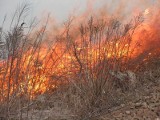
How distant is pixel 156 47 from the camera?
12266 millimetres

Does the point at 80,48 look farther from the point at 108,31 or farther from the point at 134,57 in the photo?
the point at 134,57

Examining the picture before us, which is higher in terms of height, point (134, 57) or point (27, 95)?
point (134, 57)

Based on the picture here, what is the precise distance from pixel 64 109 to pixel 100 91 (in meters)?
0.92

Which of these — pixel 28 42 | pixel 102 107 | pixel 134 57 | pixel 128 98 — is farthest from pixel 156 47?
pixel 28 42

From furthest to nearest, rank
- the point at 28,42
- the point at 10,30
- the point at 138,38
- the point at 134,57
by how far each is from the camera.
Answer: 1. the point at 138,38
2. the point at 134,57
3. the point at 28,42
4. the point at 10,30

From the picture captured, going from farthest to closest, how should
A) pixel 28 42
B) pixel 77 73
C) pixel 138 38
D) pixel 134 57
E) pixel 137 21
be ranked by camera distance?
pixel 138 38, pixel 134 57, pixel 137 21, pixel 77 73, pixel 28 42

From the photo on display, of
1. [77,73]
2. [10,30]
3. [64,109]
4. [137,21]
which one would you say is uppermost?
[137,21]

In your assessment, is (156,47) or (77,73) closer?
(77,73)

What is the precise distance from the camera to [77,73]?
7742 millimetres

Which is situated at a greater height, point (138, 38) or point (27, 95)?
point (138, 38)

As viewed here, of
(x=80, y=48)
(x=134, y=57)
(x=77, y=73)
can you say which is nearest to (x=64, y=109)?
(x=77, y=73)

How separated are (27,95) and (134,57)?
6.37m

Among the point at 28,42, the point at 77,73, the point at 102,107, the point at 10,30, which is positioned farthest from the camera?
the point at 77,73

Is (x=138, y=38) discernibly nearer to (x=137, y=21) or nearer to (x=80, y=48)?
(x=137, y=21)
